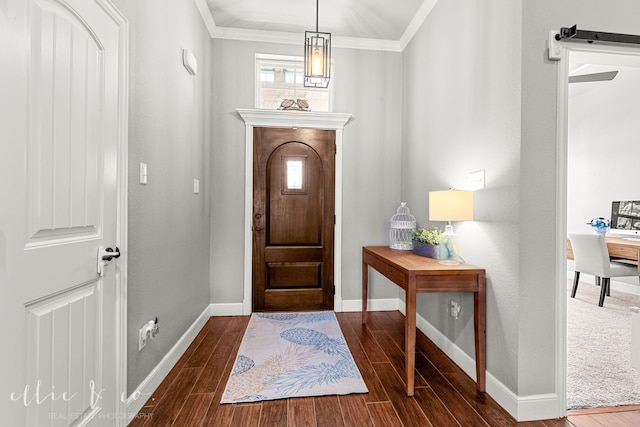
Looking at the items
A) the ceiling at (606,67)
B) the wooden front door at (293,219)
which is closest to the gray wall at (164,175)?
the wooden front door at (293,219)

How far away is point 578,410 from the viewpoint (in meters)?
1.79

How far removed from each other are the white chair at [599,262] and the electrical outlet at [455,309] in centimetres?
261

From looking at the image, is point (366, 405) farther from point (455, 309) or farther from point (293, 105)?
point (293, 105)

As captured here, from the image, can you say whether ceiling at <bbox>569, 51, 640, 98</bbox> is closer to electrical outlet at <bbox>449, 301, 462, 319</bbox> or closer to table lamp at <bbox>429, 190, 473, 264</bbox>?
table lamp at <bbox>429, 190, 473, 264</bbox>

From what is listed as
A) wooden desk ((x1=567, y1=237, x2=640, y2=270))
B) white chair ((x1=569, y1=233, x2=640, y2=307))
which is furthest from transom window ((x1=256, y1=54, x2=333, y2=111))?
wooden desk ((x1=567, y1=237, x2=640, y2=270))

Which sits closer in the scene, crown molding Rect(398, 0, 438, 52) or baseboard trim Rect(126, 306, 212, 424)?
baseboard trim Rect(126, 306, 212, 424)

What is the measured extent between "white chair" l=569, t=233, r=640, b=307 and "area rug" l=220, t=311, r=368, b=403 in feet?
10.8

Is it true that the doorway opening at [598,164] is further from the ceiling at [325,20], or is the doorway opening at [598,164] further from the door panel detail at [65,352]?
the door panel detail at [65,352]

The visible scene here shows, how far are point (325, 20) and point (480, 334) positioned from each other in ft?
10.2

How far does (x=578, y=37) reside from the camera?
5.60 ft

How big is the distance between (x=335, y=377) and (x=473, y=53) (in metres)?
2.47

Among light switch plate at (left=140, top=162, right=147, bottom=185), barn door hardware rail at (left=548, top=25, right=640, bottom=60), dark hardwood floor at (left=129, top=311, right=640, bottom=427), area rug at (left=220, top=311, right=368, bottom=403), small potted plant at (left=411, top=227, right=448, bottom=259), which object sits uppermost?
barn door hardware rail at (left=548, top=25, right=640, bottom=60)

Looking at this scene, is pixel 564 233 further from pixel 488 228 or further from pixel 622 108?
pixel 622 108

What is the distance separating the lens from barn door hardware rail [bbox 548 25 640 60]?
5.60ft
